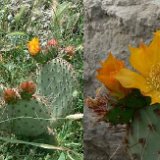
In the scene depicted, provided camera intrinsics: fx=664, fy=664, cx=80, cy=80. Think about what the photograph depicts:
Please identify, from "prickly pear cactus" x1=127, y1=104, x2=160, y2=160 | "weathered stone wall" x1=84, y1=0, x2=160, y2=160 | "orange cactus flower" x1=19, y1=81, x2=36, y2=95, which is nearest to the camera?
"prickly pear cactus" x1=127, y1=104, x2=160, y2=160

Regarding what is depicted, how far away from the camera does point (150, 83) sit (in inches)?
47.1

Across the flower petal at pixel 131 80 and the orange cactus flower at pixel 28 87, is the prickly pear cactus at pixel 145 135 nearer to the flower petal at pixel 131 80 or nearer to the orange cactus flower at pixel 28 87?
the flower petal at pixel 131 80

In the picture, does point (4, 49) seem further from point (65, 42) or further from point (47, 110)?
point (47, 110)

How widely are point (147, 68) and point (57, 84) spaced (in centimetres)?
122

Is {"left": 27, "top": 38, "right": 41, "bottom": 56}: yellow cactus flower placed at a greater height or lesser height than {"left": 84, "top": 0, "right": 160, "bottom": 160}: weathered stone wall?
lesser

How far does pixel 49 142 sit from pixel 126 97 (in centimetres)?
115

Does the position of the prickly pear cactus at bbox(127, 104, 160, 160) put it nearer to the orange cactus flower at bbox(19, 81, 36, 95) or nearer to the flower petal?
the flower petal

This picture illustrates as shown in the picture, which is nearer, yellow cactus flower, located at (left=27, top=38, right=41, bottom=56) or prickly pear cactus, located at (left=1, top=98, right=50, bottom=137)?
prickly pear cactus, located at (left=1, top=98, right=50, bottom=137)

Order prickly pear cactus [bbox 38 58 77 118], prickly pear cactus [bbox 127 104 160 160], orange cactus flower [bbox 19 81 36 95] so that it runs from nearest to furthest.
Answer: prickly pear cactus [bbox 127 104 160 160], orange cactus flower [bbox 19 81 36 95], prickly pear cactus [bbox 38 58 77 118]

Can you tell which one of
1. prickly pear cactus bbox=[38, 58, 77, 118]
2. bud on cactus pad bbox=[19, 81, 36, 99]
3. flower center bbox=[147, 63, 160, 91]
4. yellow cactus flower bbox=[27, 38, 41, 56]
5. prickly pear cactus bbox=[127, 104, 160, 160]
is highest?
flower center bbox=[147, 63, 160, 91]

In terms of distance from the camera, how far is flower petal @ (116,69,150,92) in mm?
1160

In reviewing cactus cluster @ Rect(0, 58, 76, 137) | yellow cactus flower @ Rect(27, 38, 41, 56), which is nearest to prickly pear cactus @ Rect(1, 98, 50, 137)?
cactus cluster @ Rect(0, 58, 76, 137)

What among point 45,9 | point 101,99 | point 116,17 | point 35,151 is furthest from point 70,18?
point 101,99

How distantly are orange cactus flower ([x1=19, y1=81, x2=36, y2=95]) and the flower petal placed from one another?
2.68 feet
